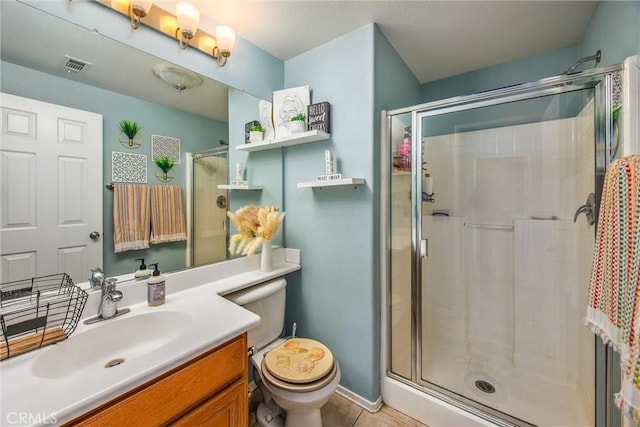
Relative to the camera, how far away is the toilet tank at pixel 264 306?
1396 mm

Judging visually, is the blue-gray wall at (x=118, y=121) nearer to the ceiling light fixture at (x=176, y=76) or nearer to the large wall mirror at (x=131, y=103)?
the large wall mirror at (x=131, y=103)

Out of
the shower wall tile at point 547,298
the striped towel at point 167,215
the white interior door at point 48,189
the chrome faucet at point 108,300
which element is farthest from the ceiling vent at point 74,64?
the shower wall tile at point 547,298

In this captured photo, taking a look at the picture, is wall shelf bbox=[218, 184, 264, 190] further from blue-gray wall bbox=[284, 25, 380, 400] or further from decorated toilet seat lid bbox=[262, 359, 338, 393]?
decorated toilet seat lid bbox=[262, 359, 338, 393]

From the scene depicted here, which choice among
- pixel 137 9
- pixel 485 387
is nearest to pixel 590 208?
pixel 485 387

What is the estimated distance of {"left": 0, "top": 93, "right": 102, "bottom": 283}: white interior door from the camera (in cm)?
88

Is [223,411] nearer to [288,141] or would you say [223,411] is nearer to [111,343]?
[111,343]

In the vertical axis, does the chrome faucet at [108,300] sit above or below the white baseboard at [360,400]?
above

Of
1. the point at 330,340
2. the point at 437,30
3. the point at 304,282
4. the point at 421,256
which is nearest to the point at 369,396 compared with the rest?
the point at 330,340

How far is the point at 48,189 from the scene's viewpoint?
0.96 m

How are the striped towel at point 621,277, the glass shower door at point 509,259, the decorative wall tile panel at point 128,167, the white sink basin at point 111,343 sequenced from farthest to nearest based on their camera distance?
the glass shower door at point 509,259 < the decorative wall tile panel at point 128,167 < the white sink basin at point 111,343 < the striped towel at point 621,277

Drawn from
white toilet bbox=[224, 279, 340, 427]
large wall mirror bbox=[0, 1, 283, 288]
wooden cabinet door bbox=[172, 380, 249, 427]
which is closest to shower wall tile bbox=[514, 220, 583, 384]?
white toilet bbox=[224, 279, 340, 427]

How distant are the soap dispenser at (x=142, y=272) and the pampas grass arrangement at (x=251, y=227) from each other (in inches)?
17.8

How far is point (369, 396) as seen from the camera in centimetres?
153

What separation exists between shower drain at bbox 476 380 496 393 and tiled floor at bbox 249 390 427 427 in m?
0.49
